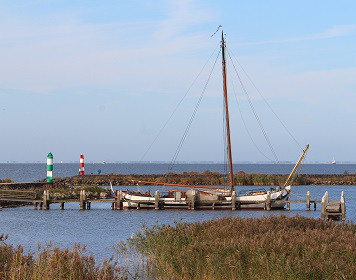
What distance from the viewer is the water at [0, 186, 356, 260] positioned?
3008 centimetres

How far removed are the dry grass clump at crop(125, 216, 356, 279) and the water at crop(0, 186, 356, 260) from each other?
21.0 ft

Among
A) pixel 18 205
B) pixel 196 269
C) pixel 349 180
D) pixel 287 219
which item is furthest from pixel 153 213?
pixel 349 180

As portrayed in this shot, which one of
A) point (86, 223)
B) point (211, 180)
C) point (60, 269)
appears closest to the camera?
point (60, 269)

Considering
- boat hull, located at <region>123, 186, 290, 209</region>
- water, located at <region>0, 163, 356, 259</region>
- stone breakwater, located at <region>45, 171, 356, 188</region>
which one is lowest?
water, located at <region>0, 163, 356, 259</region>

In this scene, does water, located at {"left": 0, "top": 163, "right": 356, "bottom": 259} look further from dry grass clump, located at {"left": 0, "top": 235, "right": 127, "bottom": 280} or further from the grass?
dry grass clump, located at {"left": 0, "top": 235, "right": 127, "bottom": 280}

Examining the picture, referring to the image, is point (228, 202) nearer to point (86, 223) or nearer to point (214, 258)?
point (86, 223)

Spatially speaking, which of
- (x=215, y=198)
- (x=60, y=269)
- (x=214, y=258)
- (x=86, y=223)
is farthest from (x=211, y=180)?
(x=60, y=269)

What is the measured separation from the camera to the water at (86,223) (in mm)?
30078

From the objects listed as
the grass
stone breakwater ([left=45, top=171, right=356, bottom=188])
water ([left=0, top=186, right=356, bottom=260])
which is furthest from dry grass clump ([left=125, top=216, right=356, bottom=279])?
stone breakwater ([left=45, top=171, right=356, bottom=188])

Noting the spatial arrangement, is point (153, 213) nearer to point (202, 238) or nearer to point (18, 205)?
point (18, 205)

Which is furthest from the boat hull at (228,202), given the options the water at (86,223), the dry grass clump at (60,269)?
the dry grass clump at (60,269)

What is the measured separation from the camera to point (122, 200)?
51719mm

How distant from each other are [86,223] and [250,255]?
27.8 metres

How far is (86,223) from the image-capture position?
4066cm
